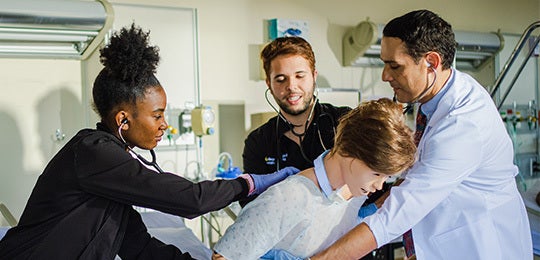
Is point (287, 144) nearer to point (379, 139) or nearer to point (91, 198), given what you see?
point (379, 139)

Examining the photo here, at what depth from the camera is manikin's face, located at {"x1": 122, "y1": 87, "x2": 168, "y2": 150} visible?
1.20m

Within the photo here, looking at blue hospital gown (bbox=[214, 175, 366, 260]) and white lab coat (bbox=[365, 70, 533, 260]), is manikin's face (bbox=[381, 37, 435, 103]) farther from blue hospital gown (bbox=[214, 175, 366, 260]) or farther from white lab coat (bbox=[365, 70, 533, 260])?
blue hospital gown (bbox=[214, 175, 366, 260])

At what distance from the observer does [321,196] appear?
1.23m

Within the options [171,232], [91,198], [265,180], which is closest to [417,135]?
[265,180]

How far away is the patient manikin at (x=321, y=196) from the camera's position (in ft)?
3.79

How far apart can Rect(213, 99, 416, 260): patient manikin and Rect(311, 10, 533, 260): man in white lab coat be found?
62mm

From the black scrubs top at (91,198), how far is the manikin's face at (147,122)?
0.21 feet

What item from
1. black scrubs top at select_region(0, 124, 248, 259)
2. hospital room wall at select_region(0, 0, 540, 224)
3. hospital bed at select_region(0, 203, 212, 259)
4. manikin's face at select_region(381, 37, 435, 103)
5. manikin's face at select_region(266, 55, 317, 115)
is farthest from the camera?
hospital room wall at select_region(0, 0, 540, 224)

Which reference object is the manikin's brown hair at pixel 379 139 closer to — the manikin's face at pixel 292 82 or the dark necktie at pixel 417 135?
the dark necktie at pixel 417 135

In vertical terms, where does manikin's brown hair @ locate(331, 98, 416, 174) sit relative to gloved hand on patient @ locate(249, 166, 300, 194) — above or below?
above

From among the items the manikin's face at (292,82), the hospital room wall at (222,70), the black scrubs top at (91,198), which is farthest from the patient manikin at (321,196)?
the hospital room wall at (222,70)

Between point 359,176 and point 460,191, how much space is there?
30 centimetres

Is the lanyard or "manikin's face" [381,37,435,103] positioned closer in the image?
the lanyard

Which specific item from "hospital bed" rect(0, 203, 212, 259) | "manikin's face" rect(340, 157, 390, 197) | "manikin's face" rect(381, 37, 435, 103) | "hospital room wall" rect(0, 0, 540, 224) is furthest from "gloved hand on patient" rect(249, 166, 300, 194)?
"hospital room wall" rect(0, 0, 540, 224)
